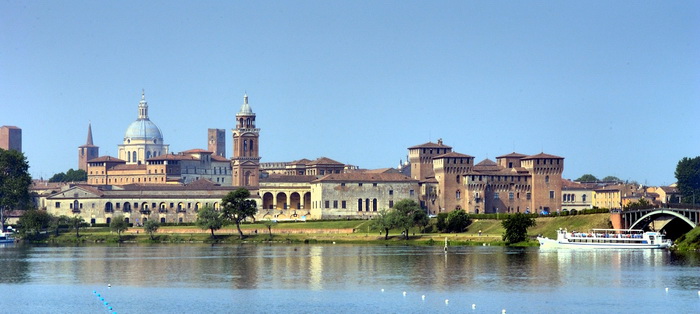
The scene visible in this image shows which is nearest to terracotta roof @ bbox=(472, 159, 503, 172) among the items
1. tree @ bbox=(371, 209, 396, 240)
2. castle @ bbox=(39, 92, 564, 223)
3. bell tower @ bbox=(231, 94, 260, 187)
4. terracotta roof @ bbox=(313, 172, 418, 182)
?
castle @ bbox=(39, 92, 564, 223)

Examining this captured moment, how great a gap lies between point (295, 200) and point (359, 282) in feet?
338

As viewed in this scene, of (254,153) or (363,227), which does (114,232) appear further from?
(254,153)

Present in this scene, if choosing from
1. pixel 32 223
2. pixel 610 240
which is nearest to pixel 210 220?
pixel 32 223

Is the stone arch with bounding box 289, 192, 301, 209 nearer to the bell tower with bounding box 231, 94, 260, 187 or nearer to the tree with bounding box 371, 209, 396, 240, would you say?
the bell tower with bounding box 231, 94, 260, 187

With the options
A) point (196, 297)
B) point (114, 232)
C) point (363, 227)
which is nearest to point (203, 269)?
point (196, 297)

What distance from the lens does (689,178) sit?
561ft

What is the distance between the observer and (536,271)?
7562 centimetres

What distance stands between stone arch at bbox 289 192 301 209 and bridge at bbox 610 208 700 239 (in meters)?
65.3

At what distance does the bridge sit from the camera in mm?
102688

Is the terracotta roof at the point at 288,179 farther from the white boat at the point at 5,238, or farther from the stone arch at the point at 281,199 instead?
the white boat at the point at 5,238

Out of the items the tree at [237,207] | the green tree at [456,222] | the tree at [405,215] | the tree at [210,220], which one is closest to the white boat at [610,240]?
the tree at [405,215]

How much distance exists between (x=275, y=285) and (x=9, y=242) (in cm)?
7757

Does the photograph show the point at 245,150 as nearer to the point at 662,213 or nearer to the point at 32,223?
the point at 32,223

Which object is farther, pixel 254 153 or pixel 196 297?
pixel 254 153
